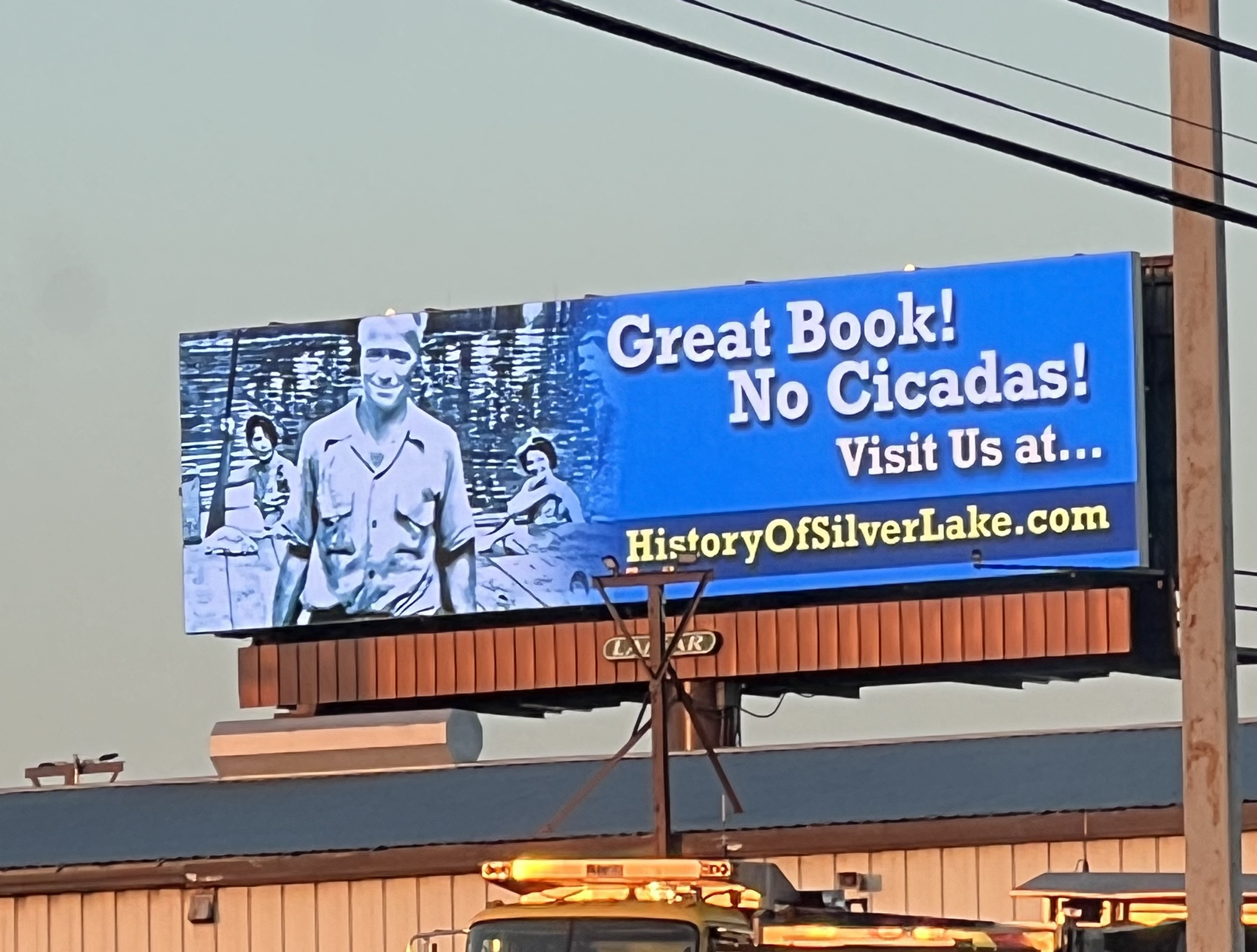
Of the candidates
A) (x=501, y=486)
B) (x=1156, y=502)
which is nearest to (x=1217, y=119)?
(x=1156, y=502)

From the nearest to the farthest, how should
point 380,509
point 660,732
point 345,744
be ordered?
1. point 660,732
2. point 345,744
3. point 380,509

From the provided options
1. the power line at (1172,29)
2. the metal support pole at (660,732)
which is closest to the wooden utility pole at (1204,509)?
the power line at (1172,29)

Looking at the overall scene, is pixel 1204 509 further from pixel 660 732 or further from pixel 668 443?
pixel 668 443

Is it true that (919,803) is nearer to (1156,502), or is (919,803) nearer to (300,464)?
(1156,502)

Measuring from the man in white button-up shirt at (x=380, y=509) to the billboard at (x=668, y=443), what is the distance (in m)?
0.04

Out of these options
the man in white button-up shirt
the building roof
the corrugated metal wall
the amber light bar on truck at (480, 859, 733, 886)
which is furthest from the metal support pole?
the man in white button-up shirt

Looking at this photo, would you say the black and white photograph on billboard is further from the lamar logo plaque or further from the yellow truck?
the yellow truck

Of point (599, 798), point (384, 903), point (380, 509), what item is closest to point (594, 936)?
point (384, 903)

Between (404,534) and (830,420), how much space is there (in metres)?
6.81

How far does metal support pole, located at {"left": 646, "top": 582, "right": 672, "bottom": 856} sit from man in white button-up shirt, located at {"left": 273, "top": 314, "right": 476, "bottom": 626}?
13.0 m

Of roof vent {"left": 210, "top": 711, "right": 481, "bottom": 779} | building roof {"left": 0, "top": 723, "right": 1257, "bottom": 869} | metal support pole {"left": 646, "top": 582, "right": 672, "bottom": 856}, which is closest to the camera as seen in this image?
metal support pole {"left": 646, "top": 582, "right": 672, "bottom": 856}

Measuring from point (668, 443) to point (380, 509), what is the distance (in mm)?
4697

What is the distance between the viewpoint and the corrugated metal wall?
94.3 ft

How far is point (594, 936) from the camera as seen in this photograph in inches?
640
